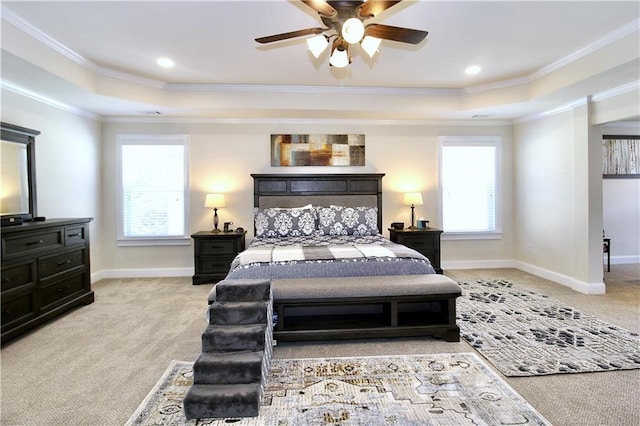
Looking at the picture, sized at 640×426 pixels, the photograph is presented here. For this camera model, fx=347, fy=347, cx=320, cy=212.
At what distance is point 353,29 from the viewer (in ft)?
7.50

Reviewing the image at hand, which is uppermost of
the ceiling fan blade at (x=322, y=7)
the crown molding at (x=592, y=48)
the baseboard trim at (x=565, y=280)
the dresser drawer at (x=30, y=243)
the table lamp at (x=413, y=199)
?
the crown molding at (x=592, y=48)

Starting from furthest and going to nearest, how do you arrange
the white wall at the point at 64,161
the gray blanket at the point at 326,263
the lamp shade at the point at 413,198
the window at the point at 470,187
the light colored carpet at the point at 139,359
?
the window at the point at 470,187 → the lamp shade at the point at 413,198 → the white wall at the point at 64,161 → the gray blanket at the point at 326,263 → the light colored carpet at the point at 139,359

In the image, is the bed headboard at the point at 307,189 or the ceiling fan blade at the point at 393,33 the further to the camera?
Result: the bed headboard at the point at 307,189

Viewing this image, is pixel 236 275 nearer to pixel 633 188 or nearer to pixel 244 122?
pixel 244 122

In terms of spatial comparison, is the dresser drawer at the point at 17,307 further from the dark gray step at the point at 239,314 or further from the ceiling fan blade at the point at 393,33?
the ceiling fan blade at the point at 393,33

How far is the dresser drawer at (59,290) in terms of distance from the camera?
353 centimetres

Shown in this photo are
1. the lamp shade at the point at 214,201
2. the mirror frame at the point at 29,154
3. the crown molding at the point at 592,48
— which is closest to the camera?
the crown molding at the point at 592,48

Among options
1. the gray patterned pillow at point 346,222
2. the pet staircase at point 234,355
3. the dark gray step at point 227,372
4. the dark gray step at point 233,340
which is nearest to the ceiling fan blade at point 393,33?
the pet staircase at point 234,355

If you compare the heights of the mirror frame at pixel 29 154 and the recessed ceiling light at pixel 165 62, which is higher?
the recessed ceiling light at pixel 165 62

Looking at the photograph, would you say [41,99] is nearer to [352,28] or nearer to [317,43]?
[317,43]

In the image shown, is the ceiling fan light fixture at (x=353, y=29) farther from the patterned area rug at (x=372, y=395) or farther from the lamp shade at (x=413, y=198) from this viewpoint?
the lamp shade at (x=413, y=198)

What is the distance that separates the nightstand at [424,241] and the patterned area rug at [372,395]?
102 inches

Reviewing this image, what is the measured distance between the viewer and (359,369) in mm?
2582

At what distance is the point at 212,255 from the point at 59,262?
182 cm
